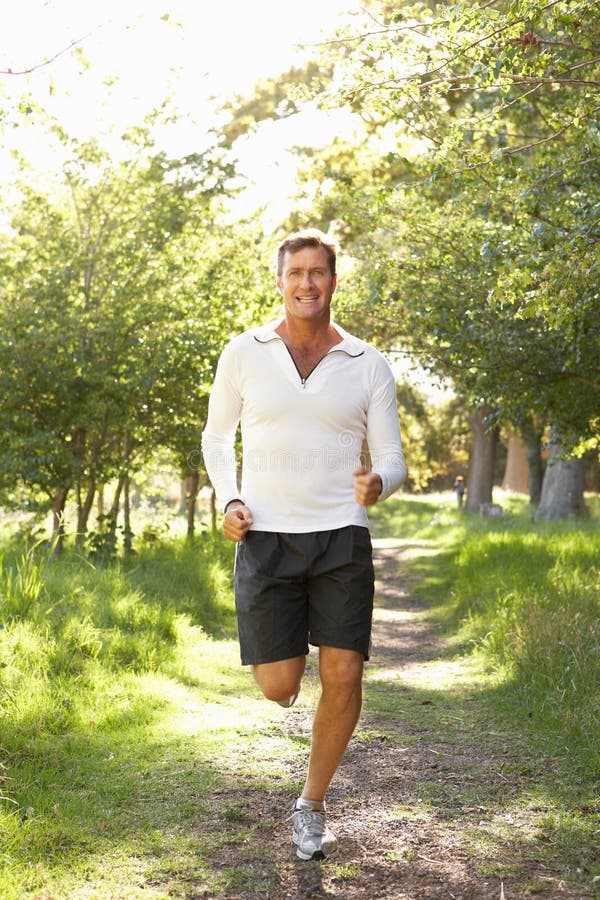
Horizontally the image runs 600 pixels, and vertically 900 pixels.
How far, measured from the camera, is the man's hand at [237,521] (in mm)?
3986

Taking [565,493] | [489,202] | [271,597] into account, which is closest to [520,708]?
[271,597]

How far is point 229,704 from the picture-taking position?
6.63m

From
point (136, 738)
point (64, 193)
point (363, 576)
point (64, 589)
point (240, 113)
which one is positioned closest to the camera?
point (363, 576)

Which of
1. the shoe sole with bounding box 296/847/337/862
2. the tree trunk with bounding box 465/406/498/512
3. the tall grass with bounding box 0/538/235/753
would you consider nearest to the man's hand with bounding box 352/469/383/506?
the shoe sole with bounding box 296/847/337/862

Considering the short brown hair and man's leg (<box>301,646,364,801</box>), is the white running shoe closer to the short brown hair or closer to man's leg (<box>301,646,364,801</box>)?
man's leg (<box>301,646,364,801</box>)

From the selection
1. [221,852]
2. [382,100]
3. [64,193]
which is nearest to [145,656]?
[221,852]

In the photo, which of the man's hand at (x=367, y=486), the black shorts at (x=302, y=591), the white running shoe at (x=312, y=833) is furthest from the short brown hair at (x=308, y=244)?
the white running shoe at (x=312, y=833)

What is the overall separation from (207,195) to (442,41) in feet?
23.3

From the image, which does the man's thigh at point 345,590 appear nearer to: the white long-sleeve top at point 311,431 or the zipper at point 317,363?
the white long-sleeve top at point 311,431

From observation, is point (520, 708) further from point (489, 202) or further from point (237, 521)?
point (489, 202)

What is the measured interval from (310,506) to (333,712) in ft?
2.64

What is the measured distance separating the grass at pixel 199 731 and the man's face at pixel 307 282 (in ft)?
6.96

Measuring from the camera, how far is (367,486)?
3.77 meters

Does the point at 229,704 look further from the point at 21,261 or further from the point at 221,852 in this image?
the point at 21,261
